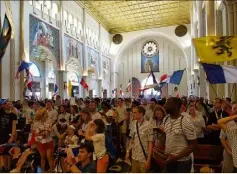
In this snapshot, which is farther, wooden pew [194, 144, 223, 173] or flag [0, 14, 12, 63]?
flag [0, 14, 12, 63]

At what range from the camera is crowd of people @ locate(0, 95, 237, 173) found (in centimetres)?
340

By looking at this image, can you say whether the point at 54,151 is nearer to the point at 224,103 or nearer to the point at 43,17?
the point at 224,103

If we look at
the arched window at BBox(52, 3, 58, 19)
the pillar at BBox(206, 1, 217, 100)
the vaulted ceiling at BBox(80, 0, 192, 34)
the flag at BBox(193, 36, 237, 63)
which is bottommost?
the flag at BBox(193, 36, 237, 63)

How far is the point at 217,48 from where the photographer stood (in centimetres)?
584

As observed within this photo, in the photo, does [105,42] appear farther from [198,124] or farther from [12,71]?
[198,124]

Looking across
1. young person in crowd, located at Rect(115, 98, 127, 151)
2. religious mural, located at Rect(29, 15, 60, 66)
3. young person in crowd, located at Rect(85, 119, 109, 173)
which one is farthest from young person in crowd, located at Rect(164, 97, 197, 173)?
religious mural, located at Rect(29, 15, 60, 66)

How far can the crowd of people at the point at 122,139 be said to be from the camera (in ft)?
11.2

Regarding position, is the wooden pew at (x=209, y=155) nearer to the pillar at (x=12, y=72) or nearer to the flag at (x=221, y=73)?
the flag at (x=221, y=73)

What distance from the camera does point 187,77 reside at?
34188mm

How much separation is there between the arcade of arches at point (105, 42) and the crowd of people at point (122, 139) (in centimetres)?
429

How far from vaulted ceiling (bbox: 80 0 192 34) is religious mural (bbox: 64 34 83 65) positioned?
4.35 meters

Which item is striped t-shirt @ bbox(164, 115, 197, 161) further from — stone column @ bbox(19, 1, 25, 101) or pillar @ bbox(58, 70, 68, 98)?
pillar @ bbox(58, 70, 68, 98)

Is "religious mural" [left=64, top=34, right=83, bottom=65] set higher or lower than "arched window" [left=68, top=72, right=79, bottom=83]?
higher

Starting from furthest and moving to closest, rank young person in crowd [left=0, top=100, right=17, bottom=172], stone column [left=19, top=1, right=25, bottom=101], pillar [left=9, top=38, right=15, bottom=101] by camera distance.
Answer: stone column [left=19, top=1, right=25, bottom=101], pillar [left=9, top=38, right=15, bottom=101], young person in crowd [left=0, top=100, right=17, bottom=172]
